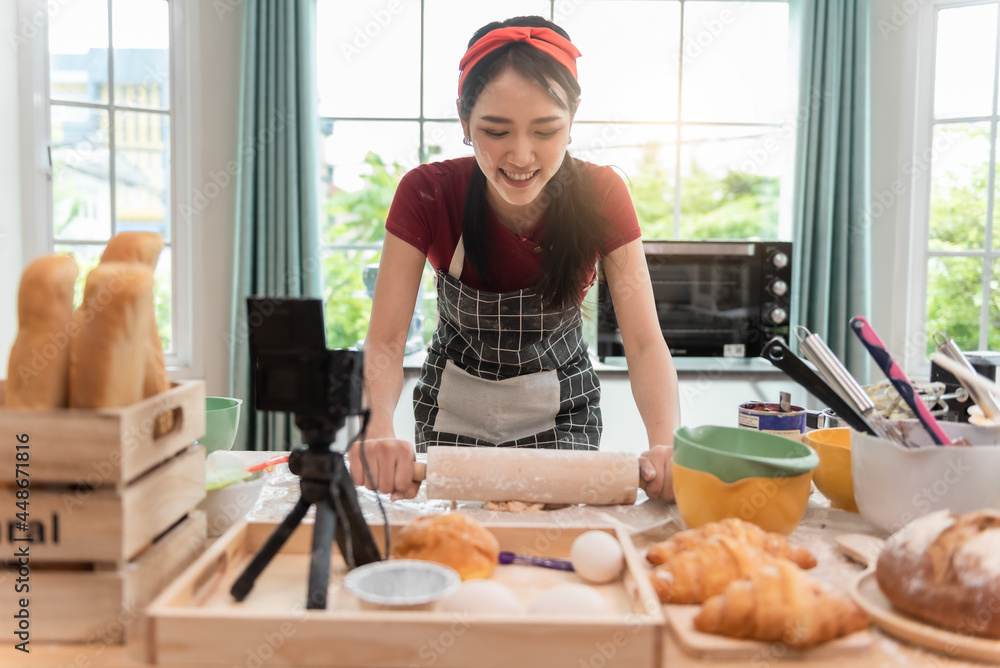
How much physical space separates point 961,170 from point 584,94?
1.71 metres

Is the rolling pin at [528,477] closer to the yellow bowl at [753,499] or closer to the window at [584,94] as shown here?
the yellow bowl at [753,499]

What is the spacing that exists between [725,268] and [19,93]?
283 centimetres

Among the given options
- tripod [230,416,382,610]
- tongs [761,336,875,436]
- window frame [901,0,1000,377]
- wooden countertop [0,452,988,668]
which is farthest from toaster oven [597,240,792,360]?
tripod [230,416,382,610]

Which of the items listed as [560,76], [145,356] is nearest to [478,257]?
[560,76]

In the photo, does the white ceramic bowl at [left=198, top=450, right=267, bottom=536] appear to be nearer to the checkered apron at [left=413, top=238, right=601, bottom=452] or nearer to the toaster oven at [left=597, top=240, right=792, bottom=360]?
the checkered apron at [left=413, top=238, right=601, bottom=452]

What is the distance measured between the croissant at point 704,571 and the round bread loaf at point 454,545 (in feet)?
0.52

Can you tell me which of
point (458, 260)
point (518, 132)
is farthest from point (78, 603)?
point (458, 260)

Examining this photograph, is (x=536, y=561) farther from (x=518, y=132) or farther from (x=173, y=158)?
(x=173, y=158)

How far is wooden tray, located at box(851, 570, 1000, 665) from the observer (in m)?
0.54

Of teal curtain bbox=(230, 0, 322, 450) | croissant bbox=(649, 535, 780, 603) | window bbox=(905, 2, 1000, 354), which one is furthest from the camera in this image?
window bbox=(905, 2, 1000, 354)

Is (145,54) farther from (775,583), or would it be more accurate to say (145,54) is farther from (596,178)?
(775,583)

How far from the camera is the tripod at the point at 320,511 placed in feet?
1.92

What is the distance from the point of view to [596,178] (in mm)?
1407

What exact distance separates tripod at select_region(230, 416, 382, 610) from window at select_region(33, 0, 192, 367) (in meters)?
2.38
